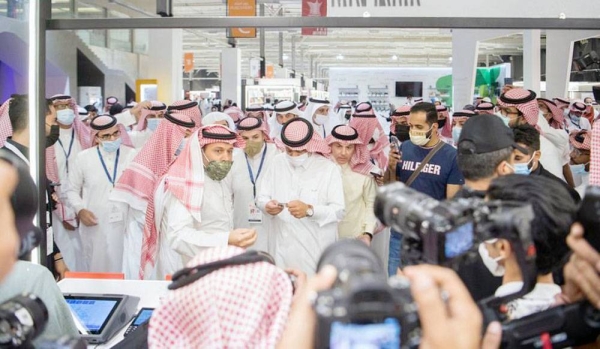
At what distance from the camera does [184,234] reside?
11.3 feet

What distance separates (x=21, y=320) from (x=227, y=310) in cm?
34

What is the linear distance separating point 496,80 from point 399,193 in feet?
40.7

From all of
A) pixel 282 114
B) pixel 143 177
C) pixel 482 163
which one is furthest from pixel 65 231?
pixel 482 163

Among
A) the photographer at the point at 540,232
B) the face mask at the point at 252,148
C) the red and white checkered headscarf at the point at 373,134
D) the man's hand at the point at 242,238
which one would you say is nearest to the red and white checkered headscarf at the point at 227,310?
the photographer at the point at 540,232

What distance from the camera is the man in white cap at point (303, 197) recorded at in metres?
4.11

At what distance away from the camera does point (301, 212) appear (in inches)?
155

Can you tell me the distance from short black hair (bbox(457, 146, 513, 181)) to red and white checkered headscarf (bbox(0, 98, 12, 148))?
2187mm

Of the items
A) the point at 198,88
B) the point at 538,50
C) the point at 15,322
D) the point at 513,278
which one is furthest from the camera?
the point at 198,88

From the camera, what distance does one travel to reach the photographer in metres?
1.28

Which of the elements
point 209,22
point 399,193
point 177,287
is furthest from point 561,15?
point 177,287

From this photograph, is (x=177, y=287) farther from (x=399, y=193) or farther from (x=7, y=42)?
(x=7, y=42)

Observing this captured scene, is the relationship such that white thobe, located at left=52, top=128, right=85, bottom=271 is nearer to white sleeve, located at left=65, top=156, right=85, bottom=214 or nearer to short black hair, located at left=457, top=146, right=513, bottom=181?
white sleeve, located at left=65, top=156, right=85, bottom=214

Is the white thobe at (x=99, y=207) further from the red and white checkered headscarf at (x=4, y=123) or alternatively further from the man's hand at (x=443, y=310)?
the man's hand at (x=443, y=310)

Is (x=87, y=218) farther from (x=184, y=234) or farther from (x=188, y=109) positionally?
(x=184, y=234)
